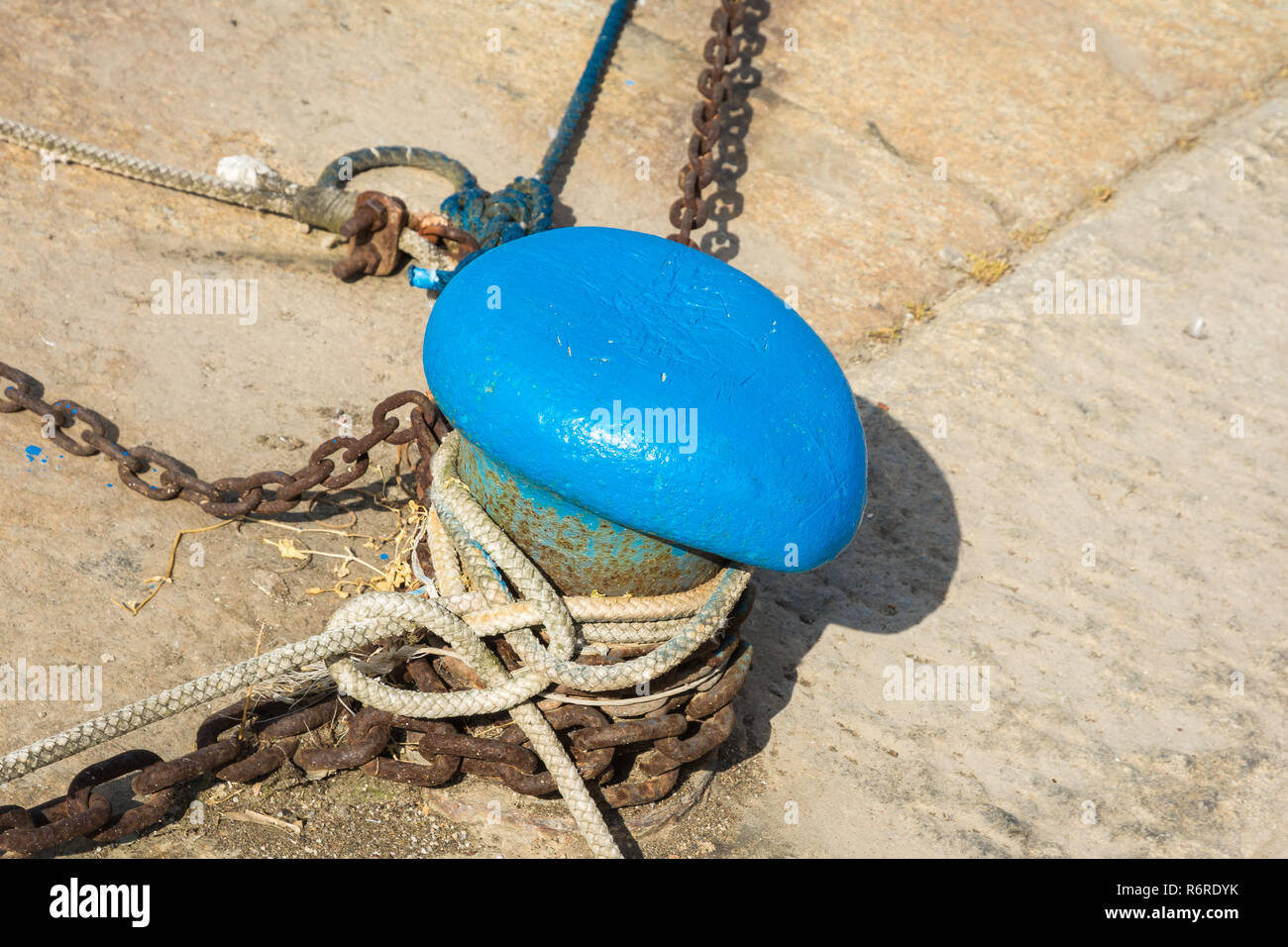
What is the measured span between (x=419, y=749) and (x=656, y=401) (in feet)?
3.32

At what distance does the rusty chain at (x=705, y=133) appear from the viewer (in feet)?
12.7

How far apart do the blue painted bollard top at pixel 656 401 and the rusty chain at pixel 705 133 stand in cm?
151

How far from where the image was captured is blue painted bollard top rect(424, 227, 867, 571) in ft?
6.81

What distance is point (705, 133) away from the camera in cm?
400

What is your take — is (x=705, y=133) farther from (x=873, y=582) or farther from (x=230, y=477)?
(x=230, y=477)

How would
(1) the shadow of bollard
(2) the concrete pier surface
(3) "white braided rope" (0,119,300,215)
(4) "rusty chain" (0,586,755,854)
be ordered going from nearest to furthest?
(4) "rusty chain" (0,586,755,854) < (2) the concrete pier surface < (1) the shadow of bollard < (3) "white braided rope" (0,119,300,215)

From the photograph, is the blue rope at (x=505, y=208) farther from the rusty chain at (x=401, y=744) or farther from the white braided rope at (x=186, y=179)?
the rusty chain at (x=401, y=744)

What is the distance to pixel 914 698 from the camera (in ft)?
10.2

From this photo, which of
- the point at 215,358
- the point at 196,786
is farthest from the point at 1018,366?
the point at 196,786

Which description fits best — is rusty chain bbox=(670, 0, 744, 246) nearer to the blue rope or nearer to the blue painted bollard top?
the blue rope

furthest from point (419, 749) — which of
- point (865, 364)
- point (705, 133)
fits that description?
point (705, 133)

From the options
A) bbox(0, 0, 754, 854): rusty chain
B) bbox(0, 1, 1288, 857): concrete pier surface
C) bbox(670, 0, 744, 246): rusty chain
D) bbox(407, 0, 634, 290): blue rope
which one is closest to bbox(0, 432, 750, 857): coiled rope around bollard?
bbox(0, 0, 754, 854): rusty chain

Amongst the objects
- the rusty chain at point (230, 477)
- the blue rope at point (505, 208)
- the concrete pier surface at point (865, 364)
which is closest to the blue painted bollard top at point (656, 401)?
the rusty chain at point (230, 477)

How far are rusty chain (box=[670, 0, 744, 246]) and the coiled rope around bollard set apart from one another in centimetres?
167
